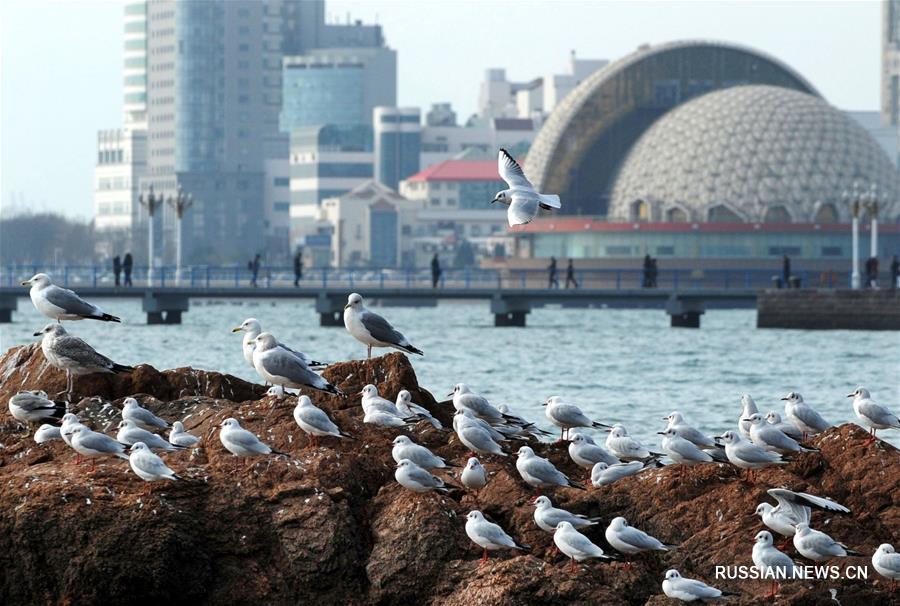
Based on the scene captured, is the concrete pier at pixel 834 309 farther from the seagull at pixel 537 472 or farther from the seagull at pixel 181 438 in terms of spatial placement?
the seagull at pixel 181 438

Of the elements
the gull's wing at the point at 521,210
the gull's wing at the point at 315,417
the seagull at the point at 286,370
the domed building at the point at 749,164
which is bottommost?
the gull's wing at the point at 315,417

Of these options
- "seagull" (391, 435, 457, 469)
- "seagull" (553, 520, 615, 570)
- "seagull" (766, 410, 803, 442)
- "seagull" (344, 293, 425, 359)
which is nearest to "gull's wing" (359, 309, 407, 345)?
"seagull" (344, 293, 425, 359)

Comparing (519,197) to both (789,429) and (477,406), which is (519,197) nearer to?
(477,406)

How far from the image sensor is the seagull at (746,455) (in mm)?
15023

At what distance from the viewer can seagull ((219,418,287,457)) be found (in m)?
14.5

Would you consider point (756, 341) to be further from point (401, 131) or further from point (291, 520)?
point (401, 131)

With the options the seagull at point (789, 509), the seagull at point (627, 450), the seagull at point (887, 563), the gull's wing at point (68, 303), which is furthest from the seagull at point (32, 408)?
the seagull at point (887, 563)

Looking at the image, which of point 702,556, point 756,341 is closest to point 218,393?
point 702,556

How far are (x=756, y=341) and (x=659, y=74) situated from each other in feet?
219

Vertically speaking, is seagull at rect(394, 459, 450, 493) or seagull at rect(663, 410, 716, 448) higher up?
seagull at rect(663, 410, 716, 448)

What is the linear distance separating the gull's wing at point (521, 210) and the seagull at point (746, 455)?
9.35 feet

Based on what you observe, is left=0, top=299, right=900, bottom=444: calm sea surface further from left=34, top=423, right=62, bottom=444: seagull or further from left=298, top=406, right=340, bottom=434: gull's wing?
left=34, top=423, right=62, bottom=444: seagull

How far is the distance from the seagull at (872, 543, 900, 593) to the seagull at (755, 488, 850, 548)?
662 mm

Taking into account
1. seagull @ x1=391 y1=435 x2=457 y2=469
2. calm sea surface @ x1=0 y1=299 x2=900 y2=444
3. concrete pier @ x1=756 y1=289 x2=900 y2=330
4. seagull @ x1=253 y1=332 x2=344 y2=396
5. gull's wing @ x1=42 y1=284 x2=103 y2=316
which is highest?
gull's wing @ x1=42 y1=284 x2=103 y2=316
